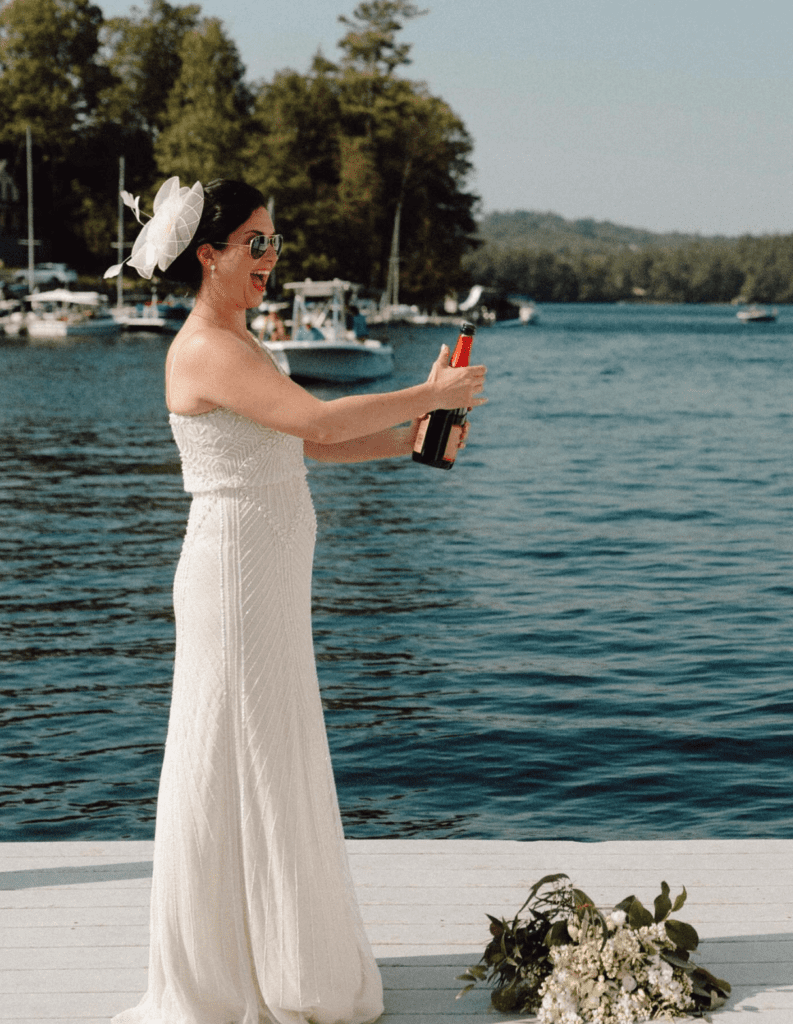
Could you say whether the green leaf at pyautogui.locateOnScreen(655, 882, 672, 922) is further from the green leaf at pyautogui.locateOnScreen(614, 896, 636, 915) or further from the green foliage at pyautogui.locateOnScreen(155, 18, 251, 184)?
the green foliage at pyautogui.locateOnScreen(155, 18, 251, 184)

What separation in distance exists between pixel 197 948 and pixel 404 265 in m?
90.0

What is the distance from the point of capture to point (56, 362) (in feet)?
159

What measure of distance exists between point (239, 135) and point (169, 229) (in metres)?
83.9

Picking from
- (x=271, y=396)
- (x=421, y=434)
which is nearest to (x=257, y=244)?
(x=271, y=396)

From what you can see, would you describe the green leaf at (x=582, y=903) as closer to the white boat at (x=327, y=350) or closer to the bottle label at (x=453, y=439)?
the bottle label at (x=453, y=439)

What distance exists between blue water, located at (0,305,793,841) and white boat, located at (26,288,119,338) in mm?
39573

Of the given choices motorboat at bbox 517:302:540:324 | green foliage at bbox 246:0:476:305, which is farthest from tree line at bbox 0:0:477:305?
motorboat at bbox 517:302:540:324

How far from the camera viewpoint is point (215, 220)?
3.27m

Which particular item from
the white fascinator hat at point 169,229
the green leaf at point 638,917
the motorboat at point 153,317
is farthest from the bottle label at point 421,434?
the motorboat at point 153,317

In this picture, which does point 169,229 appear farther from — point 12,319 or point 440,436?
point 12,319

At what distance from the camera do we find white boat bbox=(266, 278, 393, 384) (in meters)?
37.6

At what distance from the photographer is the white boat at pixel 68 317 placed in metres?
64.6

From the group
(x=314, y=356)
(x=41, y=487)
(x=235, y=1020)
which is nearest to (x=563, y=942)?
(x=235, y=1020)

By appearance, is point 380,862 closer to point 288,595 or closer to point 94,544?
point 288,595
